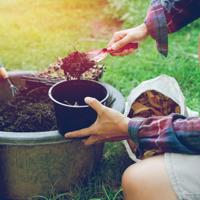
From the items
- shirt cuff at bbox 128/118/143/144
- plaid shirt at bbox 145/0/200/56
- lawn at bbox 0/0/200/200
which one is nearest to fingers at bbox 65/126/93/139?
shirt cuff at bbox 128/118/143/144

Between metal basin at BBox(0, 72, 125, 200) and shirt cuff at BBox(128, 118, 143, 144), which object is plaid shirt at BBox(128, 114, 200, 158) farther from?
metal basin at BBox(0, 72, 125, 200)

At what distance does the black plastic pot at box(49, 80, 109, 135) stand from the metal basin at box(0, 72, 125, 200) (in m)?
0.08

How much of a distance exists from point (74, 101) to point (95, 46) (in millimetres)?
1778

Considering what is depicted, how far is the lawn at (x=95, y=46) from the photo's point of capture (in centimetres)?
243

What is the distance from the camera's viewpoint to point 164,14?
7.13ft

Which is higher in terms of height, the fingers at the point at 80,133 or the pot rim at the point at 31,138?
the fingers at the point at 80,133

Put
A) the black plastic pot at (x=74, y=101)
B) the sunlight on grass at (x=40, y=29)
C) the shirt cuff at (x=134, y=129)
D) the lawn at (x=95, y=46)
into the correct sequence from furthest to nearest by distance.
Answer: the sunlight on grass at (x=40, y=29) < the lawn at (x=95, y=46) < the black plastic pot at (x=74, y=101) < the shirt cuff at (x=134, y=129)

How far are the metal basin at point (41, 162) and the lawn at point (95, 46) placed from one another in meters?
0.10

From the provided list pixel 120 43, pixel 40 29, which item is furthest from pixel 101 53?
pixel 40 29

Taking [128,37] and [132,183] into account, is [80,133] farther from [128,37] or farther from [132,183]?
[128,37]

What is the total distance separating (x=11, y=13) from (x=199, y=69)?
77.5 inches

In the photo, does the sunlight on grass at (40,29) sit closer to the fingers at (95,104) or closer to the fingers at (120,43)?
the fingers at (120,43)

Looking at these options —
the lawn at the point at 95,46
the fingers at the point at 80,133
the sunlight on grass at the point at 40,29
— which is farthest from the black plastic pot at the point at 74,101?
the sunlight on grass at the point at 40,29

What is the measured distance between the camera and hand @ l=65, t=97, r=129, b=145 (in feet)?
5.92
